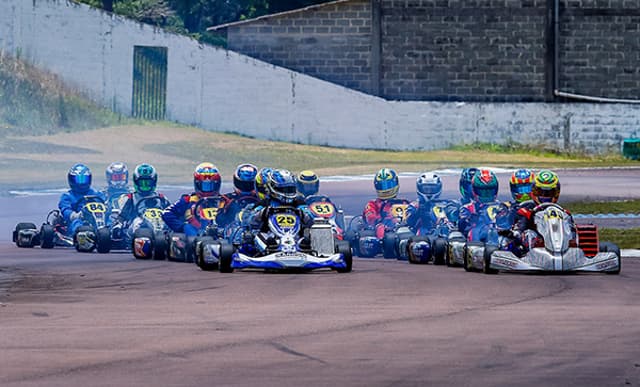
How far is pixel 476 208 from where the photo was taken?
67.5 feet

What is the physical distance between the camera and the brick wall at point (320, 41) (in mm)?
50031

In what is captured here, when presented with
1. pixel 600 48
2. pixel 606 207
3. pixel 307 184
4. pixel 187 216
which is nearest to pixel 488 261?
pixel 187 216

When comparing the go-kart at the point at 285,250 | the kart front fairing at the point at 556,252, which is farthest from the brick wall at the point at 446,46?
the kart front fairing at the point at 556,252

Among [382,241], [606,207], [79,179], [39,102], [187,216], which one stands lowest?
[382,241]

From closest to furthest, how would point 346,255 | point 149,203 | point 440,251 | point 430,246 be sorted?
1. point 346,255
2. point 440,251
3. point 430,246
4. point 149,203

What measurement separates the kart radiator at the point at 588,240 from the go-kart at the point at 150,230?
5538 millimetres

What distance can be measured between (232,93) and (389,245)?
1094 inches

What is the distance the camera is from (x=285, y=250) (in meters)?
17.5

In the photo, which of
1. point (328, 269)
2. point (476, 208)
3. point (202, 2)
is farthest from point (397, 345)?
point (202, 2)

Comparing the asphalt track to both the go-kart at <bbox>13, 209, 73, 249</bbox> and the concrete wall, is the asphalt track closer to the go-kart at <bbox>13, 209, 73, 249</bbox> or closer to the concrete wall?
the go-kart at <bbox>13, 209, 73, 249</bbox>

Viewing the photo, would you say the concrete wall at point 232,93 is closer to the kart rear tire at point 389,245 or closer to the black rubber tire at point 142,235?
the kart rear tire at point 389,245

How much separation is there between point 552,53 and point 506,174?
1091cm

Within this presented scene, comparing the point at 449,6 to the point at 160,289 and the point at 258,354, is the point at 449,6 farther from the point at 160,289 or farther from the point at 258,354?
the point at 258,354

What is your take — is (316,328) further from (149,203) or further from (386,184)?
(386,184)
